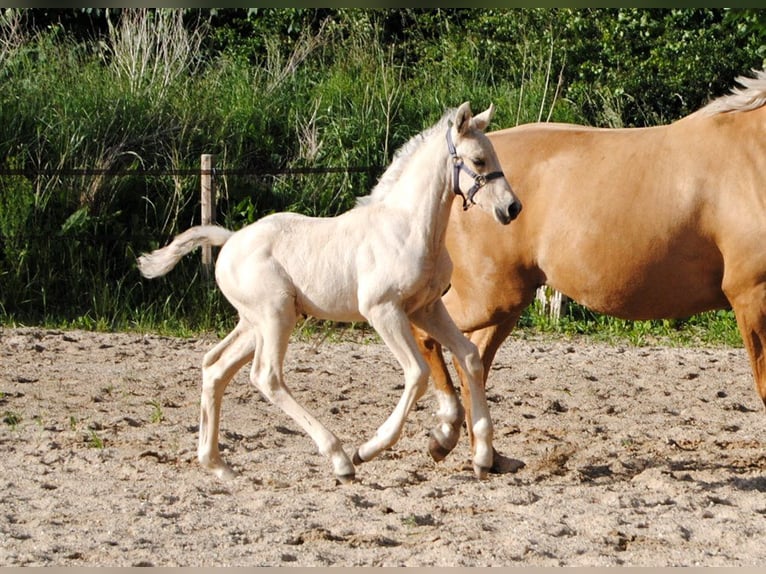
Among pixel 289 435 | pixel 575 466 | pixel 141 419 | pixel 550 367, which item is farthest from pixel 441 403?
pixel 550 367

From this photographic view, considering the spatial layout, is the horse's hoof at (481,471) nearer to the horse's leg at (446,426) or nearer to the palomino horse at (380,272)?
the palomino horse at (380,272)

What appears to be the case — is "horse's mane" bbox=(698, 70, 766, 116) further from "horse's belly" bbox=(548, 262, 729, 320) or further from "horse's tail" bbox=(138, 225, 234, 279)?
"horse's tail" bbox=(138, 225, 234, 279)

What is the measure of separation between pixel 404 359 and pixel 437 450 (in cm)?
59

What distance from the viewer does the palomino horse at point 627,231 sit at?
598 cm

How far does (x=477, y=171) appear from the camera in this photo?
5320mm

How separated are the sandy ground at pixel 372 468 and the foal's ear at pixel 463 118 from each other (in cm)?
156

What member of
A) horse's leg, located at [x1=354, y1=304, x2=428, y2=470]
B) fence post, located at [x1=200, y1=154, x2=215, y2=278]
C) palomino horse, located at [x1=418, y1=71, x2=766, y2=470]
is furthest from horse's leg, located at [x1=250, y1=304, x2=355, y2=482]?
fence post, located at [x1=200, y1=154, x2=215, y2=278]

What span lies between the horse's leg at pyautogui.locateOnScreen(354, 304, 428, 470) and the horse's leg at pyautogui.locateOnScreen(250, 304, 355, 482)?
12cm

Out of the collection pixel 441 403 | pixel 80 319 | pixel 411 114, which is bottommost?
pixel 80 319

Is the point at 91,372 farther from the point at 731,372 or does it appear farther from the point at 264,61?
the point at 264,61

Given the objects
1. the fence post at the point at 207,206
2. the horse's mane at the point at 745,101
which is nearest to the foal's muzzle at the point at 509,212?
the horse's mane at the point at 745,101

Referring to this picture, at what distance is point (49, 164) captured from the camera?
440 inches

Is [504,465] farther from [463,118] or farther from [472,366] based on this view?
[463,118]

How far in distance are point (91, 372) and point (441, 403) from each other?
11.2ft
